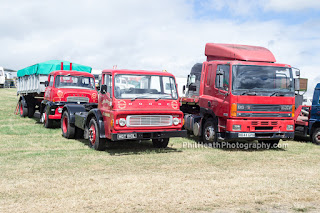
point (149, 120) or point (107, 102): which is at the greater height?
point (107, 102)

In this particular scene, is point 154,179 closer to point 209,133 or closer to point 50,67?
point 209,133

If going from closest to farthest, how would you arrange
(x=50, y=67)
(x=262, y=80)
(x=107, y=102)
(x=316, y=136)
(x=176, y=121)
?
(x=107, y=102) → (x=176, y=121) → (x=262, y=80) → (x=316, y=136) → (x=50, y=67)

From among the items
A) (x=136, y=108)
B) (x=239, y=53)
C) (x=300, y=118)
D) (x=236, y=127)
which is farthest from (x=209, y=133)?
(x=300, y=118)

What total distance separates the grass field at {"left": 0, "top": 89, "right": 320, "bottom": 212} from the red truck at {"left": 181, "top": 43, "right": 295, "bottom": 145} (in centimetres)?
62

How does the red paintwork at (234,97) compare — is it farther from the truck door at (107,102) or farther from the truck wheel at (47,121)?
the truck wheel at (47,121)

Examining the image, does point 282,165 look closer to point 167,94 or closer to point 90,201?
point 167,94

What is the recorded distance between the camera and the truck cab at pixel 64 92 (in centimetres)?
1526

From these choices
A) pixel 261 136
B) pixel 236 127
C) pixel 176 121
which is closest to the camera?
pixel 176 121

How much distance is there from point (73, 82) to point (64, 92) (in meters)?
0.73

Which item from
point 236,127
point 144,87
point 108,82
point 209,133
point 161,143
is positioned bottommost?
point 161,143

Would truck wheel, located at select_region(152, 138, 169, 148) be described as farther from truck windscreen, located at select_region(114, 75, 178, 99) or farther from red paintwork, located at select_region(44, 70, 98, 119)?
red paintwork, located at select_region(44, 70, 98, 119)

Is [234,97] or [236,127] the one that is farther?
[236,127]

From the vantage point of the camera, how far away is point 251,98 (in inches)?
420

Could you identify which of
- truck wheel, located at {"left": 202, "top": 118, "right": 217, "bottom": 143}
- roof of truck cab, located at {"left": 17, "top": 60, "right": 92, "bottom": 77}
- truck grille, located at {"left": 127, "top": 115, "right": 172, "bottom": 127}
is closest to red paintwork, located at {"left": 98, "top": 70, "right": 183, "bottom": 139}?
truck grille, located at {"left": 127, "top": 115, "right": 172, "bottom": 127}
